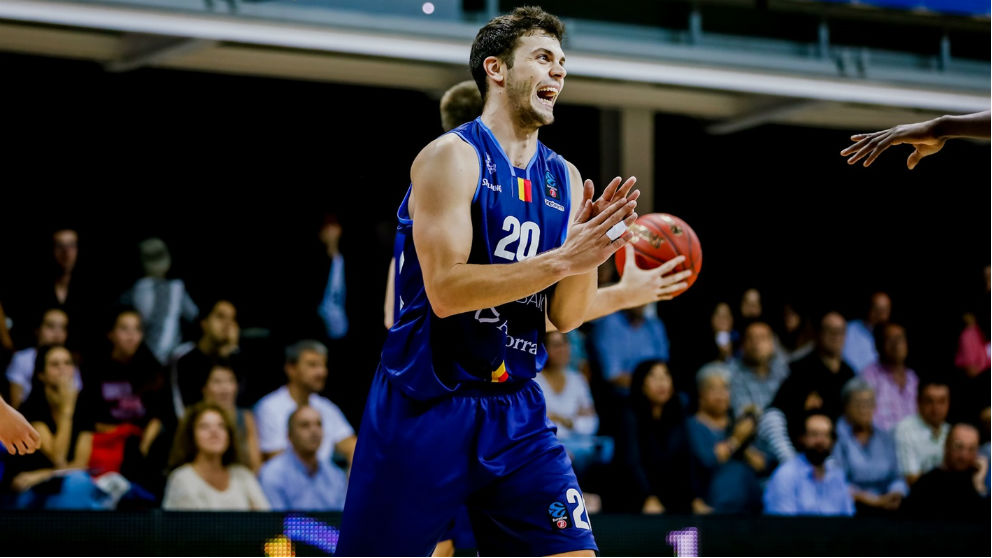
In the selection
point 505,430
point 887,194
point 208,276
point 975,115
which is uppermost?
point 887,194

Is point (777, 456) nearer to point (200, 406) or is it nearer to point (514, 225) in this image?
point (200, 406)

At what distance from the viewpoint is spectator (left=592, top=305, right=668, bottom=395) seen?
7422 mm

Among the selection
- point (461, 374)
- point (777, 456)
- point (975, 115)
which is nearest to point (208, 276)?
point (777, 456)

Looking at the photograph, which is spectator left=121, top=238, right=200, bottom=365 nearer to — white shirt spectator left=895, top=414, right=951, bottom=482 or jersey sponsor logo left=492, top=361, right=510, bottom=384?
A: jersey sponsor logo left=492, top=361, right=510, bottom=384

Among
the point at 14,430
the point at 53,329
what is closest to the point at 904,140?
the point at 14,430

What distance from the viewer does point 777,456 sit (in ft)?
23.3

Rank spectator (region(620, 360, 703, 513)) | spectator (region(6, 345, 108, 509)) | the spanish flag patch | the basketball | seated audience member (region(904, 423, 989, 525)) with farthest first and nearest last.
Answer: seated audience member (region(904, 423, 989, 525)) < spectator (region(620, 360, 703, 513)) < spectator (region(6, 345, 108, 509)) < the basketball < the spanish flag patch

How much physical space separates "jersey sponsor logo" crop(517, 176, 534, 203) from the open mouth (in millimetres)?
202

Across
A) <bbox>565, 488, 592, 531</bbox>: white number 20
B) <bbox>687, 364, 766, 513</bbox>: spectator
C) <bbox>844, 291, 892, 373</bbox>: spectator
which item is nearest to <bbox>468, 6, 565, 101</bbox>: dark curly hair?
<bbox>565, 488, 592, 531</bbox>: white number 20

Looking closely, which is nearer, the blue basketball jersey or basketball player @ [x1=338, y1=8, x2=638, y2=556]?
basketball player @ [x1=338, y1=8, x2=638, y2=556]

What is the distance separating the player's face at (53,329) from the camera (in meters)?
6.16

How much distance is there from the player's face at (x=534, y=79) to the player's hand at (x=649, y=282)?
62 centimetres

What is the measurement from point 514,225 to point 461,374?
1.27 ft

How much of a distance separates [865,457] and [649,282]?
14.6ft
